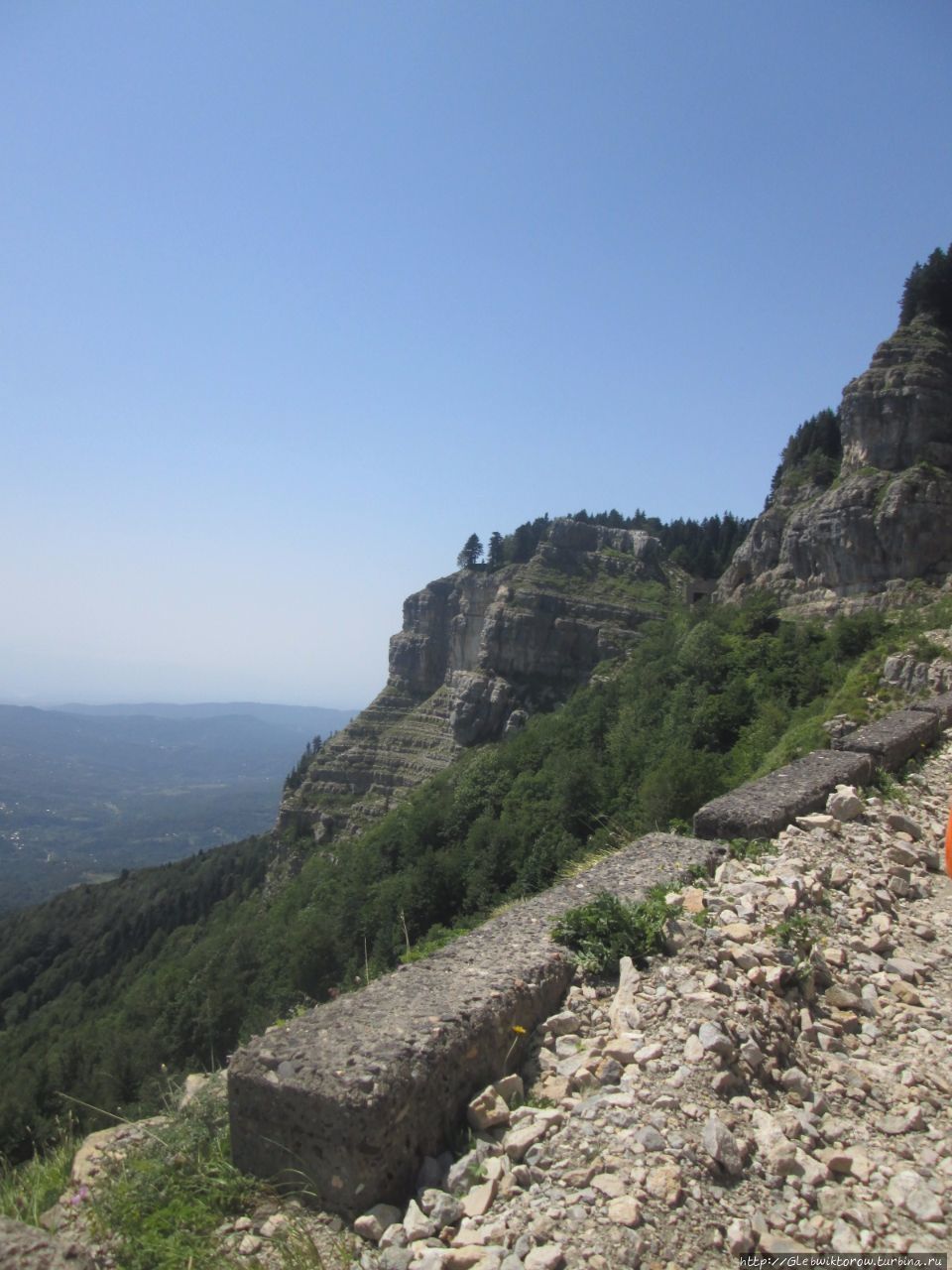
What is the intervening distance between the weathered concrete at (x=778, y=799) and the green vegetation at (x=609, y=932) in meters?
1.99

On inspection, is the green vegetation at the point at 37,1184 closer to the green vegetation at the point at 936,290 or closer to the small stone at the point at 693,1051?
the small stone at the point at 693,1051

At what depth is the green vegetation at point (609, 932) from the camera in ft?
15.1

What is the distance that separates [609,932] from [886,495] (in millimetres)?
33386

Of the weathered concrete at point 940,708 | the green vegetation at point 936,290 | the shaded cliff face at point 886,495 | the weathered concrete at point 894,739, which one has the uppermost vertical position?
the green vegetation at point 936,290

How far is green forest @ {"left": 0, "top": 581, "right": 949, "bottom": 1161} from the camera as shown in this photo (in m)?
15.8

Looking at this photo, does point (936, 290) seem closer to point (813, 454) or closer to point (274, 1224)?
point (813, 454)

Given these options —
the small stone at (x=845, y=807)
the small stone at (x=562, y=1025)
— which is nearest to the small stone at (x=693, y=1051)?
the small stone at (x=562, y=1025)

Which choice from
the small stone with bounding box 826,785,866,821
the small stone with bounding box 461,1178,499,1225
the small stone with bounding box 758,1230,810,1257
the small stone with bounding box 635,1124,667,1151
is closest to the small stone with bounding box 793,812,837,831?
the small stone with bounding box 826,785,866,821

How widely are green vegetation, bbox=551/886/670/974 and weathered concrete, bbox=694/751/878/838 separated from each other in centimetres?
199

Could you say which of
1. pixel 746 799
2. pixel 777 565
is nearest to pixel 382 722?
pixel 777 565

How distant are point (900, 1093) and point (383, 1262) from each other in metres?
2.63

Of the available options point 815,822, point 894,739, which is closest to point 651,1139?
point 815,822

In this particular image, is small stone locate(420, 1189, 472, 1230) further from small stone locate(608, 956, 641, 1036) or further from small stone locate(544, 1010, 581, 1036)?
small stone locate(608, 956, 641, 1036)

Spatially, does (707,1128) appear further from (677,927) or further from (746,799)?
(746,799)
